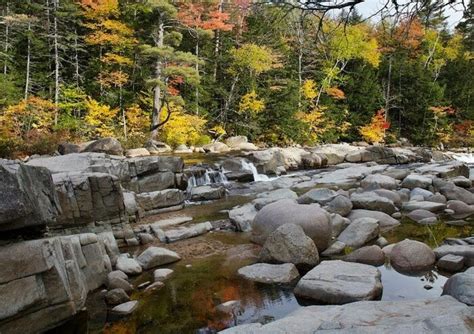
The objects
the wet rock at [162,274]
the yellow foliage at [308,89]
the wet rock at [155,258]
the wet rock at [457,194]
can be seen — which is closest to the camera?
the wet rock at [162,274]

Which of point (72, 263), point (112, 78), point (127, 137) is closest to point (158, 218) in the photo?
point (72, 263)

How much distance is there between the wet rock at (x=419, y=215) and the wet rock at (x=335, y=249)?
2787 mm

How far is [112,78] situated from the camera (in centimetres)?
2166

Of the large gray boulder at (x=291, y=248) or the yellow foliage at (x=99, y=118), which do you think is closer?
the large gray boulder at (x=291, y=248)

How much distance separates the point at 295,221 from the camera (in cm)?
678

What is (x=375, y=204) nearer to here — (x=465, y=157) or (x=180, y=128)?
(x=180, y=128)

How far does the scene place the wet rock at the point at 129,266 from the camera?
5.88 m

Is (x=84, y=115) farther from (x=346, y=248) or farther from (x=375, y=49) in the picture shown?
(x=375, y=49)

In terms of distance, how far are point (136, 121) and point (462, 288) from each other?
64.9 feet

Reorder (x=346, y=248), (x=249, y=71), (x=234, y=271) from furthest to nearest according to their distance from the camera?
(x=249, y=71) → (x=346, y=248) → (x=234, y=271)

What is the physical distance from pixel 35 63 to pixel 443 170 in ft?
69.0

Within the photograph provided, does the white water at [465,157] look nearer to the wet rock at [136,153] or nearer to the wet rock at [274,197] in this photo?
Result: the wet rock at [274,197]

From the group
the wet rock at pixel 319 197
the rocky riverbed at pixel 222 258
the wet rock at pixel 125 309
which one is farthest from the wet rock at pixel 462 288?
the wet rock at pixel 319 197

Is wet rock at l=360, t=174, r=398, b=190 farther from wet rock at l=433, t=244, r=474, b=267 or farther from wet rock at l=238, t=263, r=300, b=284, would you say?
wet rock at l=238, t=263, r=300, b=284
